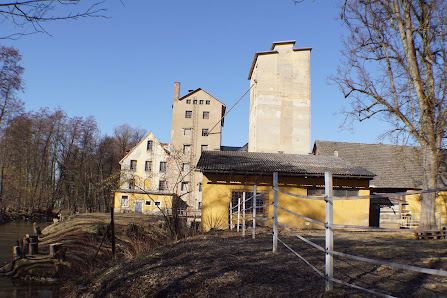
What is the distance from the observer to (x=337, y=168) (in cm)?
1808

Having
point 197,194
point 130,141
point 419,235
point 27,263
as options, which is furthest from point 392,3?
point 130,141

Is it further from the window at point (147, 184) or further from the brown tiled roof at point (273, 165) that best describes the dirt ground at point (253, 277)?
the window at point (147, 184)

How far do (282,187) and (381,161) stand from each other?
14.7 meters

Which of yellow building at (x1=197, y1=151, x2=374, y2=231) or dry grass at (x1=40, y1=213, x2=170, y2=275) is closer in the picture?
dry grass at (x1=40, y1=213, x2=170, y2=275)

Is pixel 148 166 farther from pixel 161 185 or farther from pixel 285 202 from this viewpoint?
pixel 285 202

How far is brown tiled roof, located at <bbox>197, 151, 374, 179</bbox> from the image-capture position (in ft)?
55.0

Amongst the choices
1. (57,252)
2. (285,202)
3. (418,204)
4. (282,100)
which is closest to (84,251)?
(57,252)

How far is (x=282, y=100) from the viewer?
34.5 m

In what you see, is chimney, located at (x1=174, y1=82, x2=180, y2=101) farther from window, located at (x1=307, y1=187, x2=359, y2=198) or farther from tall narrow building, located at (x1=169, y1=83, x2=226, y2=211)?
window, located at (x1=307, y1=187, x2=359, y2=198)

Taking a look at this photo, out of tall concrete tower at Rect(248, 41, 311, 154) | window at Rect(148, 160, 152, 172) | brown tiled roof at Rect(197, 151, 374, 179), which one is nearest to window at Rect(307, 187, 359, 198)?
brown tiled roof at Rect(197, 151, 374, 179)

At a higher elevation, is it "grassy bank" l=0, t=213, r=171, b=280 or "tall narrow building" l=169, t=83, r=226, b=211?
"tall narrow building" l=169, t=83, r=226, b=211

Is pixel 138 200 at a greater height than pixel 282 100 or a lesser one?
lesser

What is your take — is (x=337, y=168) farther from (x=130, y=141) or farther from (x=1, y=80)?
(x=130, y=141)

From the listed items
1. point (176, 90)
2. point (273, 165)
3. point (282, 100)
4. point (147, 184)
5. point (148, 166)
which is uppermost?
point (176, 90)
